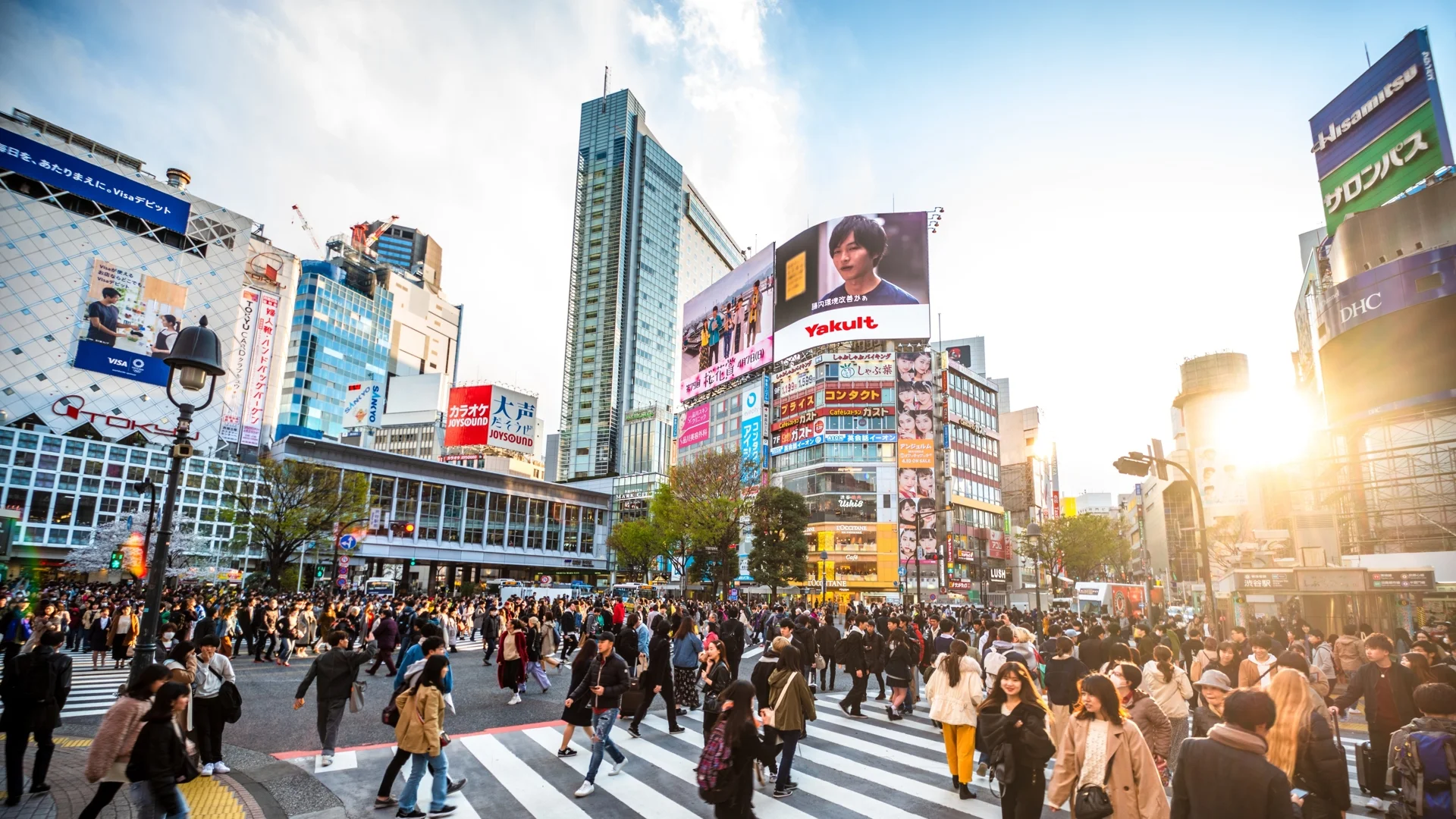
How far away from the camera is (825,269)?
2707 inches

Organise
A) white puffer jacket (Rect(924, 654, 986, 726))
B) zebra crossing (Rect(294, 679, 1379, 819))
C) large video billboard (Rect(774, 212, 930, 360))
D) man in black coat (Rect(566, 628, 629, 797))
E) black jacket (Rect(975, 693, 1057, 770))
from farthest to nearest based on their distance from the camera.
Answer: large video billboard (Rect(774, 212, 930, 360)), man in black coat (Rect(566, 628, 629, 797)), white puffer jacket (Rect(924, 654, 986, 726)), zebra crossing (Rect(294, 679, 1379, 819)), black jacket (Rect(975, 693, 1057, 770))

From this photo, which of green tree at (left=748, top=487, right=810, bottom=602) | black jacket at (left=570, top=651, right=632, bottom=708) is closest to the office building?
green tree at (left=748, top=487, right=810, bottom=602)

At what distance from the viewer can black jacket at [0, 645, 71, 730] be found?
23.2 feet

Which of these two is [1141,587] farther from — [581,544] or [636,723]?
[581,544]

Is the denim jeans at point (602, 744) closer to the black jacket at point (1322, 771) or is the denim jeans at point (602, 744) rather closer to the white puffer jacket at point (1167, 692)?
the white puffer jacket at point (1167, 692)

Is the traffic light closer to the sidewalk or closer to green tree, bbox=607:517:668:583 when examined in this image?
the sidewalk

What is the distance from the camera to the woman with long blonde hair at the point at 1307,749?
5.28m

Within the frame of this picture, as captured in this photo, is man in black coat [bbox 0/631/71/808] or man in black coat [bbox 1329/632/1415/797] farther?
man in black coat [bbox 1329/632/1415/797]

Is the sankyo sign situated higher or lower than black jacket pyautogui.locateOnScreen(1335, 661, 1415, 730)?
higher

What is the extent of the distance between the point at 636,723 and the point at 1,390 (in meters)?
65.4

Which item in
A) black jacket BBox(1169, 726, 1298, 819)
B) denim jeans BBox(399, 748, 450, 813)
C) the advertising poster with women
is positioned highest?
the advertising poster with women

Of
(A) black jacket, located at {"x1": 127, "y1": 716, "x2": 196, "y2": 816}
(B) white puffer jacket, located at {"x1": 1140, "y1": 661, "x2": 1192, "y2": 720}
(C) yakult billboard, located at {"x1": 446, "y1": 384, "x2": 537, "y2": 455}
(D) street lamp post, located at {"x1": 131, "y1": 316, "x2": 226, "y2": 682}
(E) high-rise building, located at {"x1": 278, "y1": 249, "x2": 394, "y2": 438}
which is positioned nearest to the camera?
(A) black jacket, located at {"x1": 127, "y1": 716, "x2": 196, "y2": 816}

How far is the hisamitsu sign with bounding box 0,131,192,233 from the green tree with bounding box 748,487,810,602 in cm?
5684

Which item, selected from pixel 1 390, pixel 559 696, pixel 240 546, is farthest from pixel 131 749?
pixel 1 390
